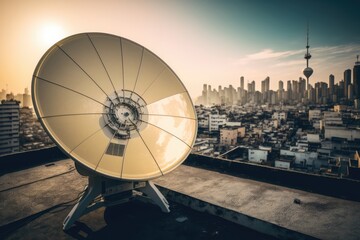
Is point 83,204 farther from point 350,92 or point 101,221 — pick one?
point 350,92

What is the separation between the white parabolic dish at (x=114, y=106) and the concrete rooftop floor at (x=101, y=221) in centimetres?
139

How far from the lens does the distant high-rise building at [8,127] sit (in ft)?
235

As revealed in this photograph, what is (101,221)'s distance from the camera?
5516 mm

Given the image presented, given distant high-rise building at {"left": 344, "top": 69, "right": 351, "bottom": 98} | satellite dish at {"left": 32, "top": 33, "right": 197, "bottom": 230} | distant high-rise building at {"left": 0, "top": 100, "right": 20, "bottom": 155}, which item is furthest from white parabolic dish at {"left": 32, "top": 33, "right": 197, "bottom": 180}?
distant high-rise building at {"left": 344, "top": 69, "right": 351, "bottom": 98}

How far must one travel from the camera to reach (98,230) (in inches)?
202

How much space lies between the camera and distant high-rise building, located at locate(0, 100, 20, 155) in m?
71.8

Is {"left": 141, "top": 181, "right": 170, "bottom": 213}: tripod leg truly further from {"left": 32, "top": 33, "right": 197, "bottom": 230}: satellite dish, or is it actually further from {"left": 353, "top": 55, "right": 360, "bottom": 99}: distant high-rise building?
{"left": 353, "top": 55, "right": 360, "bottom": 99}: distant high-rise building

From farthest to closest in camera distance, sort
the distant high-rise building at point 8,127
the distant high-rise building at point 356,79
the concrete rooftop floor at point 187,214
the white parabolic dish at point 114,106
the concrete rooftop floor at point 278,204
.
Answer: the distant high-rise building at point 356,79 → the distant high-rise building at point 8,127 → the concrete rooftop floor at point 187,214 → the concrete rooftop floor at point 278,204 → the white parabolic dish at point 114,106

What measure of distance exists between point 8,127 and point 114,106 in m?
89.0

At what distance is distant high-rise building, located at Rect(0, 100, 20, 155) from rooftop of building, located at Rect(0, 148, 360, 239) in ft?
271

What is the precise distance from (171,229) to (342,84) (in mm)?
233456

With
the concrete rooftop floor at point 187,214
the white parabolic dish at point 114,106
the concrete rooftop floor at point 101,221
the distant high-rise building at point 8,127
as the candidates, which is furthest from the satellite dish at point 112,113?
the distant high-rise building at point 8,127

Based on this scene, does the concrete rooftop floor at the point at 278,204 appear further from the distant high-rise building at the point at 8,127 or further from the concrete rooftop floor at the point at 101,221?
the distant high-rise building at the point at 8,127

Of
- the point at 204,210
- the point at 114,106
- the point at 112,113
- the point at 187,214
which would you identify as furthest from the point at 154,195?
the point at 114,106
